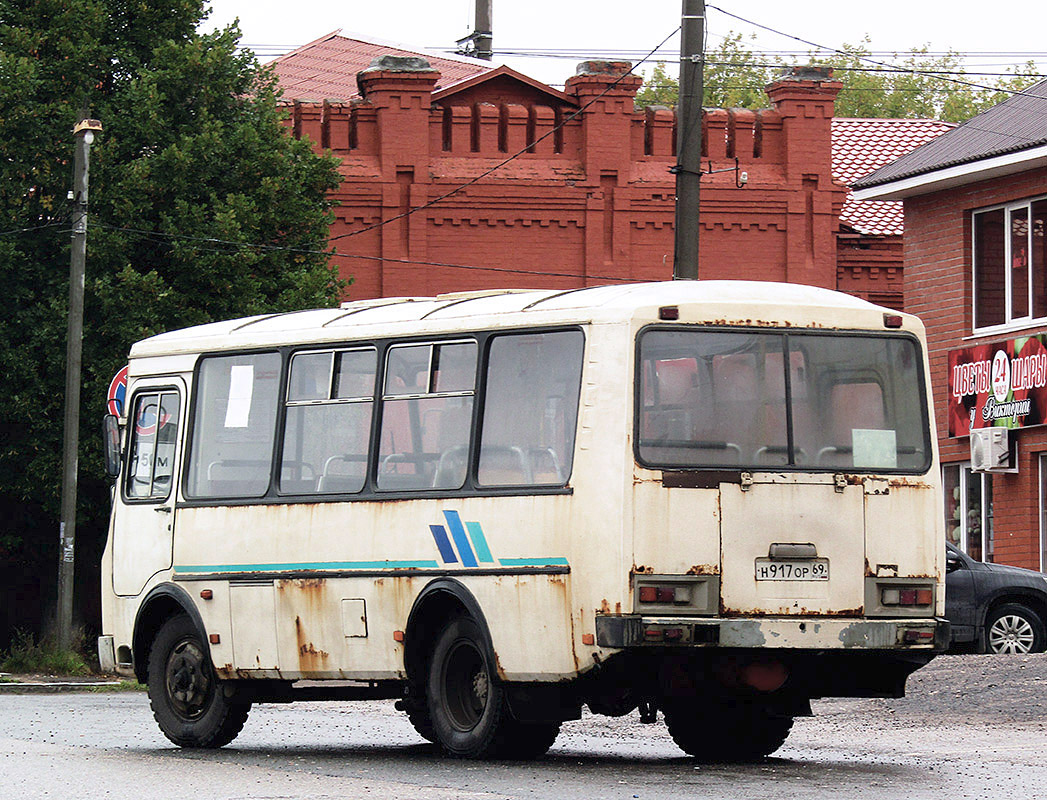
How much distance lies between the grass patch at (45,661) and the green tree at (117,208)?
2457mm

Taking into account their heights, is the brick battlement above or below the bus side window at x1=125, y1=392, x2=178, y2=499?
above

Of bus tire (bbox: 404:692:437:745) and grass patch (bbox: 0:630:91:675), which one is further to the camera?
grass patch (bbox: 0:630:91:675)

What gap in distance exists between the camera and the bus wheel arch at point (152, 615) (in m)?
15.6

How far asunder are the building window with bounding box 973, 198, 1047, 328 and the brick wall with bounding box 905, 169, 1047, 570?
16 cm

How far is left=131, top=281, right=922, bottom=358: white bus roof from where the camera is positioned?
43.0 ft

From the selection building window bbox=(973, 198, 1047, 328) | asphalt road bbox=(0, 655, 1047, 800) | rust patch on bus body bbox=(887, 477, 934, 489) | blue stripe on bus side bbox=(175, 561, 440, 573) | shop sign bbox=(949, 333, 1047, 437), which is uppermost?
building window bbox=(973, 198, 1047, 328)

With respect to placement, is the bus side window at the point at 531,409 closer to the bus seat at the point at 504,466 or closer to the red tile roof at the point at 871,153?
the bus seat at the point at 504,466

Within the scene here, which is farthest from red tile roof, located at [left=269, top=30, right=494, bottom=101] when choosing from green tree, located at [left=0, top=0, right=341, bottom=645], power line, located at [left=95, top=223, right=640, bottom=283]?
green tree, located at [left=0, top=0, right=341, bottom=645]

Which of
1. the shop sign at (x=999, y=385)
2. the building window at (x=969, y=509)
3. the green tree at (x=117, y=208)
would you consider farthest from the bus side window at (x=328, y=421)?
the building window at (x=969, y=509)

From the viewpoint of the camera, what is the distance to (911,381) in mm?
13734

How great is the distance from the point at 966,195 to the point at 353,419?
18.9 meters

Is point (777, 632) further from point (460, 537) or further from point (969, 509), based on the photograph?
point (969, 509)

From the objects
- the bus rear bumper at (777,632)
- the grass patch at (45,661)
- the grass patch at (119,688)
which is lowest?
the grass patch at (119,688)

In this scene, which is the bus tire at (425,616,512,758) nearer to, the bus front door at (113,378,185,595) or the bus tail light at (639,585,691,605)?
the bus tail light at (639,585,691,605)
